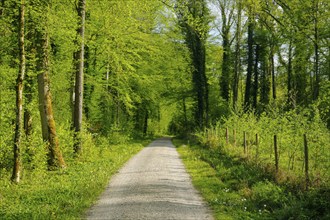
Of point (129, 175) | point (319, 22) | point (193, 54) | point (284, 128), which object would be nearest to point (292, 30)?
point (319, 22)

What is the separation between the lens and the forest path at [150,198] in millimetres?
7633

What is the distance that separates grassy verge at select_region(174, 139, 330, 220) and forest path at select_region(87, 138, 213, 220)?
1.40 ft

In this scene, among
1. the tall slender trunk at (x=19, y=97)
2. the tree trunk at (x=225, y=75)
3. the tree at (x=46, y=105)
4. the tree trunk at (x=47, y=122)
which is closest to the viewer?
the tall slender trunk at (x=19, y=97)

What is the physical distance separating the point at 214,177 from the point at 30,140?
643 centimetres

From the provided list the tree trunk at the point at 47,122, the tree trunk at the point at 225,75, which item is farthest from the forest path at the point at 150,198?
the tree trunk at the point at 225,75

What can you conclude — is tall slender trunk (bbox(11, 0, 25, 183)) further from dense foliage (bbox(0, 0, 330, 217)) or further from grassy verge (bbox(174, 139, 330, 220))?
grassy verge (bbox(174, 139, 330, 220))

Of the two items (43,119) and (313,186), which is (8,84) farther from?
(313,186)

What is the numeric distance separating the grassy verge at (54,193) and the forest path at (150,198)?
381 mm

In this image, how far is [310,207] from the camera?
7293mm

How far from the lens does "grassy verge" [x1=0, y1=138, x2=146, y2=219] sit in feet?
25.5

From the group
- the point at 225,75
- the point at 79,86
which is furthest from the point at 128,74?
the point at 225,75

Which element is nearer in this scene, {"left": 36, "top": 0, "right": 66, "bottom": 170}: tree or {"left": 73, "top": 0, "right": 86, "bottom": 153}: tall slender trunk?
{"left": 36, "top": 0, "right": 66, "bottom": 170}: tree

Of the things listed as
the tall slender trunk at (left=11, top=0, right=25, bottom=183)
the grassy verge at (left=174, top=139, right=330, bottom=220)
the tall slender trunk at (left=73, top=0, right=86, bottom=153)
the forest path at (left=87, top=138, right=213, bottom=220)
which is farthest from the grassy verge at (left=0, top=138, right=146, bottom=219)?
the grassy verge at (left=174, top=139, right=330, bottom=220)

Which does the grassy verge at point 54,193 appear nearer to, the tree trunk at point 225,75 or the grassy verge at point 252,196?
Result: the grassy verge at point 252,196
